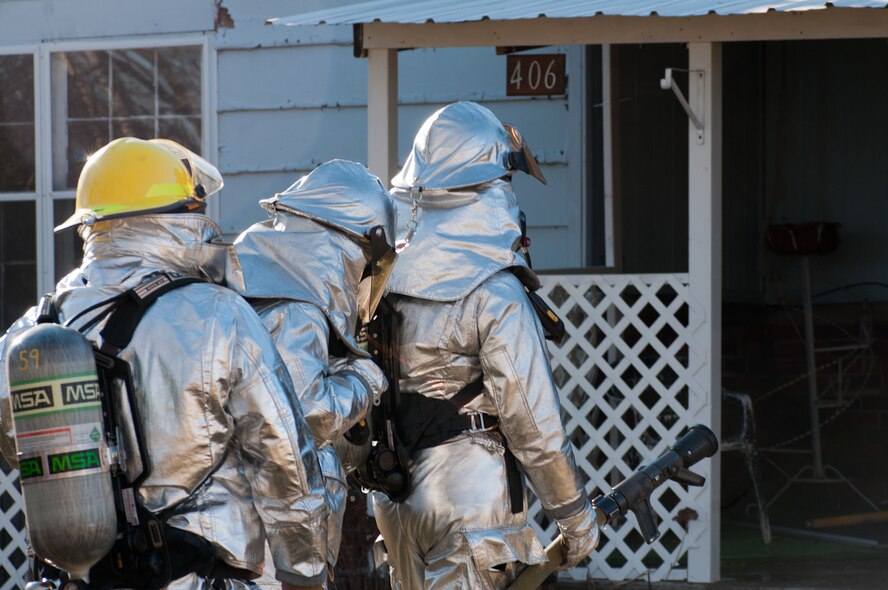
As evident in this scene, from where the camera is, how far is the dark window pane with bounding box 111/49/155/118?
823 cm

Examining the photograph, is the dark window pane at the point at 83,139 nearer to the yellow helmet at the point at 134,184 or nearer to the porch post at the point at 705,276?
the porch post at the point at 705,276

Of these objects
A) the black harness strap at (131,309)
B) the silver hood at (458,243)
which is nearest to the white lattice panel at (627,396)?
the silver hood at (458,243)

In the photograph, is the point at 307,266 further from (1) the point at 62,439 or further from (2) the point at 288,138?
(2) the point at 288,138

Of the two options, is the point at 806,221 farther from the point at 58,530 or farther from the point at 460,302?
the point at 58,530

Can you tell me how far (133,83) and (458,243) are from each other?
438 cm

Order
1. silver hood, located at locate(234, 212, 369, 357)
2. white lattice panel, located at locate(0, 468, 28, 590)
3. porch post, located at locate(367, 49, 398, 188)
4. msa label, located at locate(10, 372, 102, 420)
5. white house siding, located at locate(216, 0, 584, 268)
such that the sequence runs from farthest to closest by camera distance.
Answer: white house siding, located at locate(216, 0, 584, 268)
white lattice panel, located at locate(0, 468, 28, 590)
porch post, located at locate(367, 49, 398, 188)
silver hood, located at locate(234, 212, 369, 357)
msa label, located at locate(10, 372, 102, 420)

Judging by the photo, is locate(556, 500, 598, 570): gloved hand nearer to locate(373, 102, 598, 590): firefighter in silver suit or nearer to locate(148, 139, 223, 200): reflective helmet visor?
locate(373, 102, 598, 590): firefighter in silver suit

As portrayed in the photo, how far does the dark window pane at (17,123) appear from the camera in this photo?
8.37 m

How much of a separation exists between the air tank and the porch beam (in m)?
4.11

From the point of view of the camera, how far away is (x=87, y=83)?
27.3ft

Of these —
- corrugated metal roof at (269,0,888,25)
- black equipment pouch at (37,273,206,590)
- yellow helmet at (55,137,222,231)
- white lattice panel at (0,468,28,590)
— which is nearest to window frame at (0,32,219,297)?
white lattice panel at (0,468,28,590)

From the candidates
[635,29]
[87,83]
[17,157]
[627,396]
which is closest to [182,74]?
[87,83]

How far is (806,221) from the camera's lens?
9219mm

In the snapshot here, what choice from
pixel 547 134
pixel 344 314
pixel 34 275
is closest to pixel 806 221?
pixel 547 134
